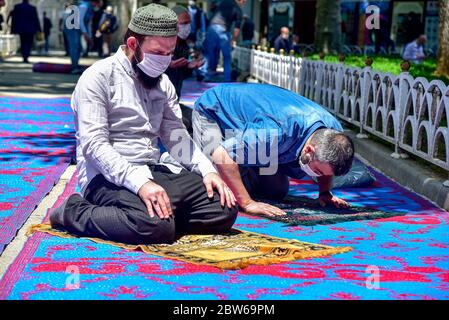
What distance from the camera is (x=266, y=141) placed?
6840 millimetres

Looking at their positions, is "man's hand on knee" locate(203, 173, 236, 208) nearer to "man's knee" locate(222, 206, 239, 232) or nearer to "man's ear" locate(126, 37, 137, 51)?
"man's knee" locate(222, 206, 239, 232)

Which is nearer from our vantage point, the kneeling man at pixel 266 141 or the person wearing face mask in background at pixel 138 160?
the person wearing face mask in background at pixel 138 160

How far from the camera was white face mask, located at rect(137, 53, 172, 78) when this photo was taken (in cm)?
613

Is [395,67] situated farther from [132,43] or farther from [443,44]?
[132,43]

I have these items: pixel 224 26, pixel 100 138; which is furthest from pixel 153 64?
pixel 224 26

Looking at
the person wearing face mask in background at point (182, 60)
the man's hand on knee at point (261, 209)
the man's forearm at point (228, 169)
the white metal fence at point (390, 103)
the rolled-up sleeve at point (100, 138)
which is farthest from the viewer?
the person wearing face mask in background at point (182, 60)

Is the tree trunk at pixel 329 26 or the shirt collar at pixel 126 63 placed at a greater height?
the shirt collar at pixel 126 63

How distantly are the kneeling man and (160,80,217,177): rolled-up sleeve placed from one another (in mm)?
506

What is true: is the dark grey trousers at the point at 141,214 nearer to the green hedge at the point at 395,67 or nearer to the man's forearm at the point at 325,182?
the man's forearm at the point at 325,182

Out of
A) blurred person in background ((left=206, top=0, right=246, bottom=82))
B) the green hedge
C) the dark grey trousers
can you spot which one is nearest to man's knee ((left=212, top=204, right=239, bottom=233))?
the dark grey trousers

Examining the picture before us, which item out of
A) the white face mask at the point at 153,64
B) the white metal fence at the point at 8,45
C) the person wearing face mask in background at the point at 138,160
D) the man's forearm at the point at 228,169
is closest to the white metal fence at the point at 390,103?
the man's forearm at the point at 228,169

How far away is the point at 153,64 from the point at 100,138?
575mm

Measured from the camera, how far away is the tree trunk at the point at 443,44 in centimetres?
1456
